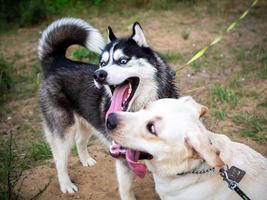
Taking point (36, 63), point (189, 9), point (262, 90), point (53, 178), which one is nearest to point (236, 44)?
point (262, 90)

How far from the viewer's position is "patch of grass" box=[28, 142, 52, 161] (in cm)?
410

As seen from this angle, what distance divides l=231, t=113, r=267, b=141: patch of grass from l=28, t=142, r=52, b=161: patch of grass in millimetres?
2149

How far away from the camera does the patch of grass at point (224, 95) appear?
15.1 feet

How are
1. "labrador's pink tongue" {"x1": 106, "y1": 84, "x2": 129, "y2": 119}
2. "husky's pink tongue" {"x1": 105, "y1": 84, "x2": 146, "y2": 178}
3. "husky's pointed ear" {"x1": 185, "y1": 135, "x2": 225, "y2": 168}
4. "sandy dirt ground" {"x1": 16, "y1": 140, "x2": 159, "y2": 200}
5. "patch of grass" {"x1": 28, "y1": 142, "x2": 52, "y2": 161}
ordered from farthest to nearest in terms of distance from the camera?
"patch of grass" {"x1": 28, "y1": 142, "x2": 52, "y2": 161}
"sandy dirt ground" {"x1": 16, "y1": 140, "x2": 159, "y2": 200}
"labrador's pink tongue" {"x1": 106, "y1": 84, "x2": 129, "y2": 119}
"husky's pink tongue" {"x1": 105, "y1": 84, "x2": 146, "y2": 178}
"husky's pointed ear" {"x1": 185, "y1": 135, "x2": 225, "y2": 168}

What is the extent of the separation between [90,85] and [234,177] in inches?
66.7

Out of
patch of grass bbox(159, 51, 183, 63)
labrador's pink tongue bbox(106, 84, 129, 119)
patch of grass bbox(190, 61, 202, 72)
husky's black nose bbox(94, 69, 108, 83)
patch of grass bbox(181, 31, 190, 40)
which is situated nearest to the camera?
husky's black nose bbox(94, 69, 108, 83)

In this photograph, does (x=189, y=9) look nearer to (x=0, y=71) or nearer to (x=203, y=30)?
(x=203, y=30)

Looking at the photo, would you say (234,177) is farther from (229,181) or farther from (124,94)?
(124,94)

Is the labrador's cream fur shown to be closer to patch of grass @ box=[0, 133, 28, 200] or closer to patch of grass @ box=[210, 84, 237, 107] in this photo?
patch of grass @ box=[0, 133, 28, 200]

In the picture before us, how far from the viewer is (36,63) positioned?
21.5 ft

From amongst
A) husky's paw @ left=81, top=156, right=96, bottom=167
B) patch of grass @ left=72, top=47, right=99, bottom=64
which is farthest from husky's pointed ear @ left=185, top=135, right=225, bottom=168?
patch of grass @ left=72, top=47, right=99, bottom=64

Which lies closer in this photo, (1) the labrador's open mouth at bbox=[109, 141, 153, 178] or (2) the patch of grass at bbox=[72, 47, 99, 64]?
(1) the labrador's open mouth at bbox=[109, 141, 153, 178]

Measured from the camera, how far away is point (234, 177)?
2230mm

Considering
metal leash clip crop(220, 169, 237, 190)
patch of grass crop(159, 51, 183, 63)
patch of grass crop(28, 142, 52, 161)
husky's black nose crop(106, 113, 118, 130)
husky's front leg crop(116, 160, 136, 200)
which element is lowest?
patch of grass crop(28, 142, 52, 161)
